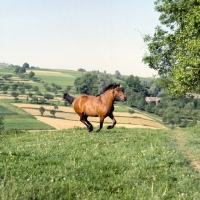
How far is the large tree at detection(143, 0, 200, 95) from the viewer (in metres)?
22.4

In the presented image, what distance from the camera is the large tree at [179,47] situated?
2239 cm

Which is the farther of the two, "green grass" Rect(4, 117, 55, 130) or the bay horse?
"green grass" Rect(4, 117, 55, 130)

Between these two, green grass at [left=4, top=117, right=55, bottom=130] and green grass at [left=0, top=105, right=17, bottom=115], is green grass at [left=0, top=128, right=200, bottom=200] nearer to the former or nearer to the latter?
green grass at [left=4, top=117, right=55, bottom=130]

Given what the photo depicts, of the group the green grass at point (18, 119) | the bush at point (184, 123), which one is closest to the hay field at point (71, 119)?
the green grass at point (18, 119)

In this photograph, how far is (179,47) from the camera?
25.2 meters

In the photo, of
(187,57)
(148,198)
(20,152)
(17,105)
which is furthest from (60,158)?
(17,105)

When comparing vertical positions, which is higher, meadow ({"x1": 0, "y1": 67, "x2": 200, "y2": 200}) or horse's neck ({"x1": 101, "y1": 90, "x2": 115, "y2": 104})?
horse's neck ({"x1": 101, "y1": 90, "x2": 115, "y2": 104})

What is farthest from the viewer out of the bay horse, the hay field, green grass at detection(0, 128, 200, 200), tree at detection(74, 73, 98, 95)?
tree at detection(74, 73, 98, 95)

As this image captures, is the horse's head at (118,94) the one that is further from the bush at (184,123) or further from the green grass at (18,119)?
the bush at (184,123)

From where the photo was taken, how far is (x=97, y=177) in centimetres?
888

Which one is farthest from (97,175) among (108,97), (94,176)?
(108,97)

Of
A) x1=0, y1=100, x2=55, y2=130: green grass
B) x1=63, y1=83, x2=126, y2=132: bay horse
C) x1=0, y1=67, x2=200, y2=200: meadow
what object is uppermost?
x1=63, y1=83, x2=126, y2=132: bay horse

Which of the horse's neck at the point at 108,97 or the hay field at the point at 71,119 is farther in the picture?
the hay field at the point at 71,119

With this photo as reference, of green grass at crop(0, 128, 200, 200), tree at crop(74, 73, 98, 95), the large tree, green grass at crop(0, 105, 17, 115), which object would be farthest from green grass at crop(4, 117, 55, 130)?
green grass at crop(0, 128, 200, 200)
